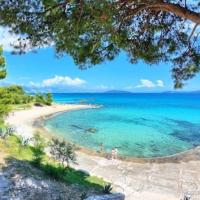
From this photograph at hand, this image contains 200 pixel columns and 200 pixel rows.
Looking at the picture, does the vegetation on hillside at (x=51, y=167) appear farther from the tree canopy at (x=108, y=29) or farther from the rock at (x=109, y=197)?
the tree canopy at (x=108, y=29)

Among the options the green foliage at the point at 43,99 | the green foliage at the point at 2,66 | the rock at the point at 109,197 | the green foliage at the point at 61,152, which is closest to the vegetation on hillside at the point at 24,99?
the green foliage at the point at 43,99

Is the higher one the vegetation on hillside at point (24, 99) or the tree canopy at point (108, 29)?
the tree canopy at point (108, 29)

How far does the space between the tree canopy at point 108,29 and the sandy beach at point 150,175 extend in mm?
7734

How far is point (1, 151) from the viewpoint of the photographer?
16.5m

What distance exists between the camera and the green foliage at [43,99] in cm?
7621

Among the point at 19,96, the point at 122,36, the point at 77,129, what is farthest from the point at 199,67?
the point at 19,96

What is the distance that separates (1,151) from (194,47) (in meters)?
9.69

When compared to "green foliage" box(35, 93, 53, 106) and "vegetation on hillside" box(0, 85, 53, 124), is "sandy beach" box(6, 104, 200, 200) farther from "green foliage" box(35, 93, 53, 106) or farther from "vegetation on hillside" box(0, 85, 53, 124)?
"green foliage" box(35, 93, 53, 106)

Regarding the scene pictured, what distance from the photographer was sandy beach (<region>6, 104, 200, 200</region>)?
17625 mm

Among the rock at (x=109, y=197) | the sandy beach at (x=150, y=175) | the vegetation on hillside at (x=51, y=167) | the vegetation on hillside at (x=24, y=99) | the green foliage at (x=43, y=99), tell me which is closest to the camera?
the rock at (x=109, y=197)

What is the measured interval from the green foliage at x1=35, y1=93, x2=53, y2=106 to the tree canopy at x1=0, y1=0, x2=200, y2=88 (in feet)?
216

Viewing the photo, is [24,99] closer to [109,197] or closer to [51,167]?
[51,167]

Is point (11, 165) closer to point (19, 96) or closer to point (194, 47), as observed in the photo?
point (194, 47)

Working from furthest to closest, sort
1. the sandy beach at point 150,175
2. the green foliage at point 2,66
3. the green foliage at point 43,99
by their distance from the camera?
the green foliage at point 43,99 < the green foliage at point 2,66 < the sandy beach at point 150,175
